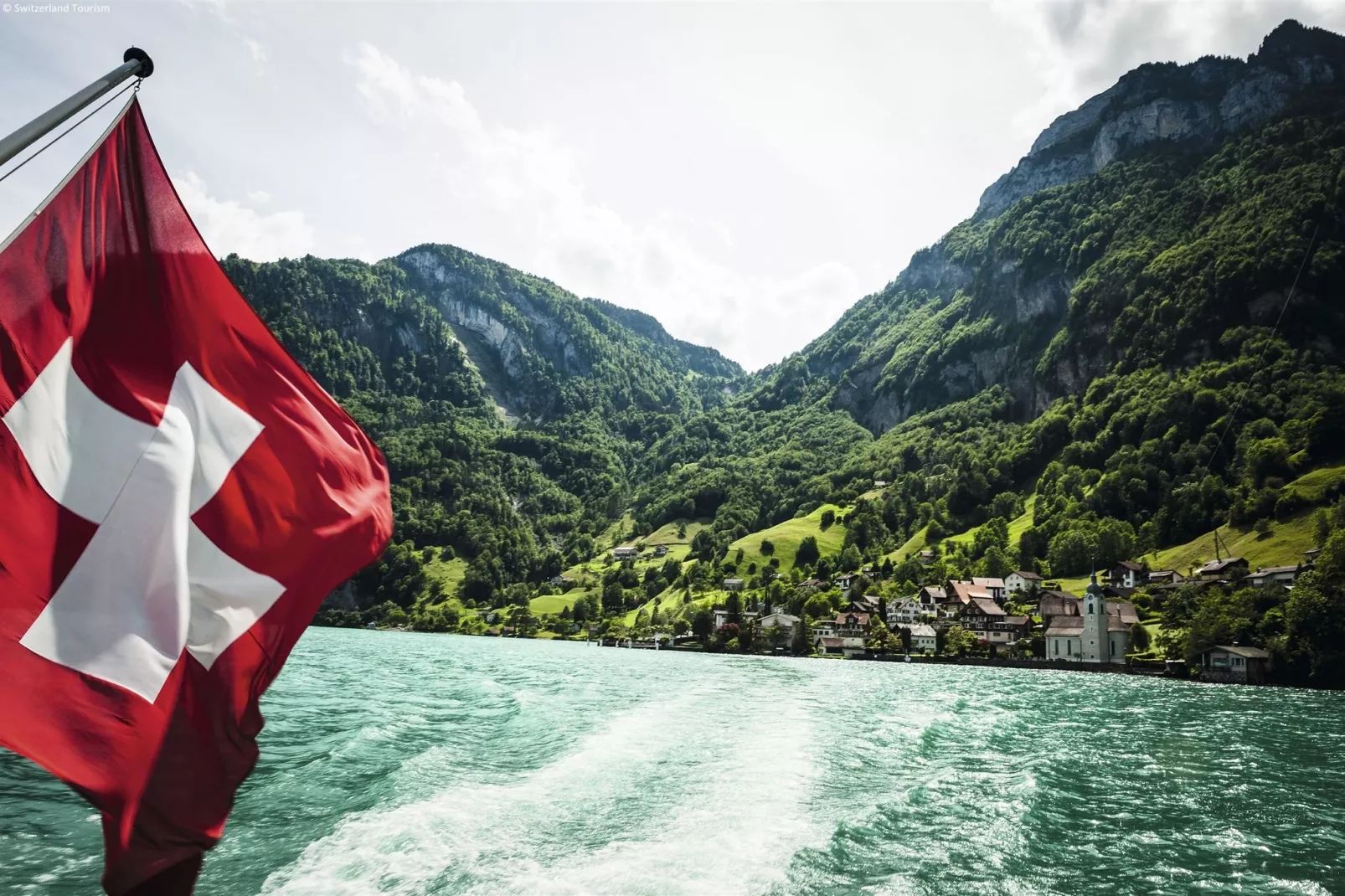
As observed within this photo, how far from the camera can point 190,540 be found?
6.15 meters

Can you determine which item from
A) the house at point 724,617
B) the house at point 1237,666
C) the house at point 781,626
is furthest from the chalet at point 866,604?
the house at point 1237,666

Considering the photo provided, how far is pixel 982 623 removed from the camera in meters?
115

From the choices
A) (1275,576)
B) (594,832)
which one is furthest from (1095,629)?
(594,832)

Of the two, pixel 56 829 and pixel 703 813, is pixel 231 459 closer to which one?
pixel 56 829

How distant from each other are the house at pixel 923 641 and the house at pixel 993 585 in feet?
88.7

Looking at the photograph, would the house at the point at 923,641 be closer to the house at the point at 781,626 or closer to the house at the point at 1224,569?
the house at the point at 781,626

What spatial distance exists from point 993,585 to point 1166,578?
94.0 ft

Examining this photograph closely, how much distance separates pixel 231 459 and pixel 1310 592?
282 feet

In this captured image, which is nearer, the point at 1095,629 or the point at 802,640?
the point at 1095,629

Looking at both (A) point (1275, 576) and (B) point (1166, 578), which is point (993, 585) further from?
(A) point (1275, 576)

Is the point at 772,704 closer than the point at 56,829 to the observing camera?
No

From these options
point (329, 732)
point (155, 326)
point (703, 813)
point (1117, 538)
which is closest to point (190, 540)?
point (155, 326)

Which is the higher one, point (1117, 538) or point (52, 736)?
point (1117, 538)

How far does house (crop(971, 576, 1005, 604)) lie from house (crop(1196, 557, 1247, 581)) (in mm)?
32111
